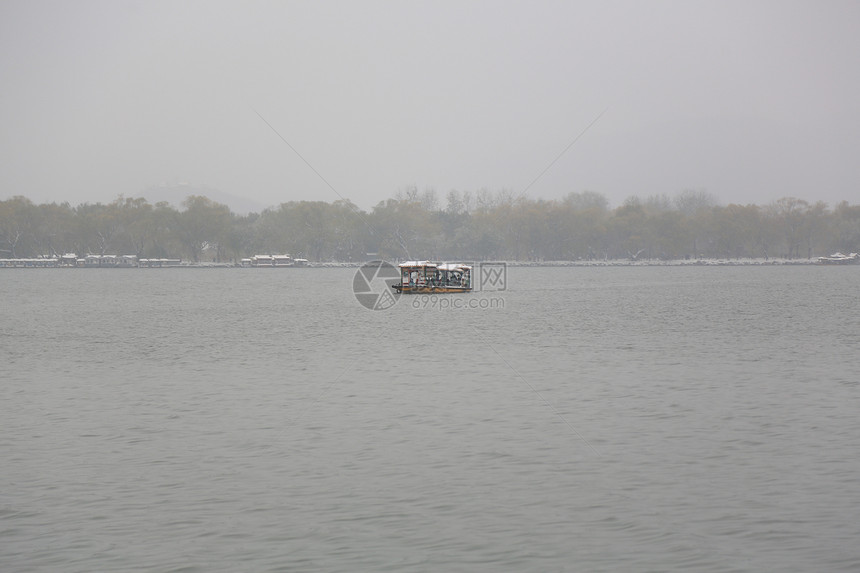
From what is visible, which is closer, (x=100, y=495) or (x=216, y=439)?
(x=100, y=495)

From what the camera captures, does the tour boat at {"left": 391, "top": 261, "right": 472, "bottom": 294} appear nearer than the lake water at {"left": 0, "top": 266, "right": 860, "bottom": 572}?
No

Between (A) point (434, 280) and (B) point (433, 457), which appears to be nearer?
(B) point (433, 457)

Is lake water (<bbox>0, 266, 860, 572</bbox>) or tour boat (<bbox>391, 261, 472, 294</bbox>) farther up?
tour boat (<bbox>391, 261, 472, 294</bbox>)

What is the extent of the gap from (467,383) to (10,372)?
15.4 metres

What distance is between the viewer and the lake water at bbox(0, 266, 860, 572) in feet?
39.4

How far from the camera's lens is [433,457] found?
666 inches

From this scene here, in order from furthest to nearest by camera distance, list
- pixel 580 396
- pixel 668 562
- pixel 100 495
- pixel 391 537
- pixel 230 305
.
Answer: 1. pixel 230 305
2. pixel 580 396
3. pixel 100 495
4. pixel 391 537
5. pixel 668 562

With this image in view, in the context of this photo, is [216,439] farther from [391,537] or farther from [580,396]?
[580,396]

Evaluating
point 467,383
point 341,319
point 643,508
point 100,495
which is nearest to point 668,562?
point 643,508

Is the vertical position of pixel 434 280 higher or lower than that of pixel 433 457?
higher

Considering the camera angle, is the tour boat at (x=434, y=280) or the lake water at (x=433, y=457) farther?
the tour boat at (x=434, y=280)

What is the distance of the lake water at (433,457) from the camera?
12.0 meters

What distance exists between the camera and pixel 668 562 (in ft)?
37.3

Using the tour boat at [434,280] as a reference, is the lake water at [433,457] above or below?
below
